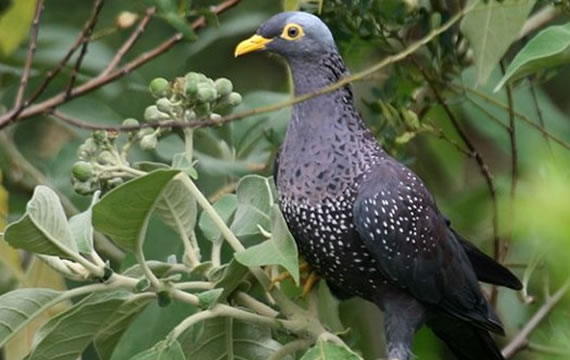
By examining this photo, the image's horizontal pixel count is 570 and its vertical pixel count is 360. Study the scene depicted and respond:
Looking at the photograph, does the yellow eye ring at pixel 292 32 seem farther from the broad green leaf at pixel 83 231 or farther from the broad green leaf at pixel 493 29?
the broad green leaf at pixel 83 231

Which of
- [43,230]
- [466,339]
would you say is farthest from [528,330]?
[43,230]

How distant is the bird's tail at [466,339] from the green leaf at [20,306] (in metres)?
0.98

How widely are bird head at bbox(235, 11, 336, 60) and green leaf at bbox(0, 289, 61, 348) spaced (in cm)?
66

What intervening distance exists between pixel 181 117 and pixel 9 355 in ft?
2.72

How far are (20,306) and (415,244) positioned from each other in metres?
0.84

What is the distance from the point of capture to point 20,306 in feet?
7.34

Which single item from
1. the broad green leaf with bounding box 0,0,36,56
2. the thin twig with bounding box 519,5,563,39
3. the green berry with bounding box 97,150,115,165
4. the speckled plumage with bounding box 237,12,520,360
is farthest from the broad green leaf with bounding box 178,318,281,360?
the broad green leaf with bounding box 0,0,36,56

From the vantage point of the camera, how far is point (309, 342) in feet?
7.62

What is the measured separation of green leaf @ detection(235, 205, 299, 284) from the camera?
2055 mm

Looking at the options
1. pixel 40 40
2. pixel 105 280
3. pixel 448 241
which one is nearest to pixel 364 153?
pixel 448 241

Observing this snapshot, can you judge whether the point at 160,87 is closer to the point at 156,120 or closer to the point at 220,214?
the point at 156,120

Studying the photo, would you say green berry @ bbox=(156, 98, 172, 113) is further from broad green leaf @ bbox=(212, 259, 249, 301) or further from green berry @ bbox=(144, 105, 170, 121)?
broad green leaf @ bbox=(212, 259, 249, 301)

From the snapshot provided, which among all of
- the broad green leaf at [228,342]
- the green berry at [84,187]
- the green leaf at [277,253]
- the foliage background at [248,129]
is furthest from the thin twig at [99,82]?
the green leaf at [277,253]

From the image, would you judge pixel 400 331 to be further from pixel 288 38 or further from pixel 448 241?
pixel 288 38
